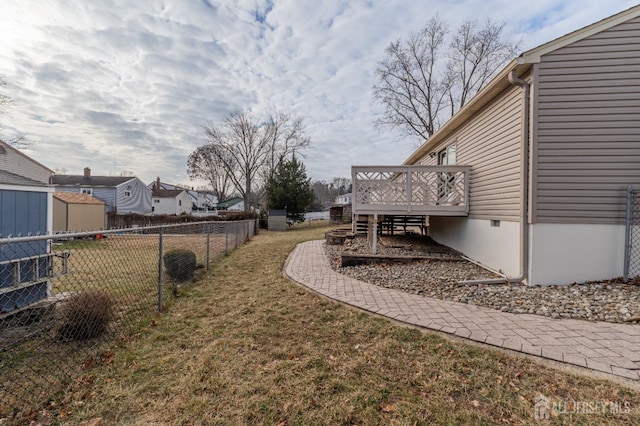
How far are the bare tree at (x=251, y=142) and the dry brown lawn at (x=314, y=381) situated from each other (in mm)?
28177

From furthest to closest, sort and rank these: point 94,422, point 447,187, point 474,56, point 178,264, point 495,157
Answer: point 474,56
point 447,187
point 495,157
point 178,264
point 94,422

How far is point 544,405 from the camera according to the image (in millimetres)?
2023

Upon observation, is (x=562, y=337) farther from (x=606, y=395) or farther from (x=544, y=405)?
(x=544, y=405)

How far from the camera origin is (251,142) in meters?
31.1

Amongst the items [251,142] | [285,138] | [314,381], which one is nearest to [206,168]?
[251,142]

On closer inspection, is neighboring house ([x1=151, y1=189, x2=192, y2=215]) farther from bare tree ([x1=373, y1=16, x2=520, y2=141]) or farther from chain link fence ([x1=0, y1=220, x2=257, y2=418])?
chain link fence ([x1=0, y1=220, x2=257, y2=418])

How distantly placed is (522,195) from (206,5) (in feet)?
28.3

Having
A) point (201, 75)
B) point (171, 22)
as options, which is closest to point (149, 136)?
point (201, 75)

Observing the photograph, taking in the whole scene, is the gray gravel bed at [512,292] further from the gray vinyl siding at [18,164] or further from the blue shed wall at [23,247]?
the gray vinyl siding at [18,164]

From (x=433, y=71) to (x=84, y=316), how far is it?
23.7m

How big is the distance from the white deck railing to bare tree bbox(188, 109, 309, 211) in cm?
2357

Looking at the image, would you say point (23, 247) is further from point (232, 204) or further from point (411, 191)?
point (232, 204)

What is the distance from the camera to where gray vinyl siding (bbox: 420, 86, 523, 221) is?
213 inches

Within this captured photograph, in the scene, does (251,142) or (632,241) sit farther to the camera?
(251,142)
